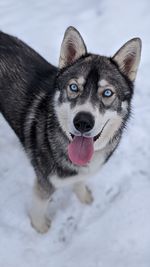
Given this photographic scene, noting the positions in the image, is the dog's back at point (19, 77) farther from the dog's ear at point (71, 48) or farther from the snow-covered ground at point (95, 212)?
the snow-covered ground at point (95, 212)

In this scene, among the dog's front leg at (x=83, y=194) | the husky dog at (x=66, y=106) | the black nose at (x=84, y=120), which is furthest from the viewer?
the dog's front leg at (x=83, y=194)

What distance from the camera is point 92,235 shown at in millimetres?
3312

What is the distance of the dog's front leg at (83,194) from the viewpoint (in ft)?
11.4

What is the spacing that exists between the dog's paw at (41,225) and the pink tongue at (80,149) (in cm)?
86

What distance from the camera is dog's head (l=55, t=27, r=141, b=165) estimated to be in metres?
2.46

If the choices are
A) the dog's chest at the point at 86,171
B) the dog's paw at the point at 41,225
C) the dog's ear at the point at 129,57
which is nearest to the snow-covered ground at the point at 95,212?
the dog's paw at the point at 41,225

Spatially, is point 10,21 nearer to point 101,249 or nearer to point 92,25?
point 92,25

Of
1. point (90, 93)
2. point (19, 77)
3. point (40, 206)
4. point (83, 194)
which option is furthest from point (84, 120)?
point (83, 194)

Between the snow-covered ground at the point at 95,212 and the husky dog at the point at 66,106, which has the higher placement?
the husky dog at the point at 66,106

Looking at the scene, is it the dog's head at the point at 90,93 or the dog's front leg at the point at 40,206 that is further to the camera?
the dog's front leg at the point at 40,206

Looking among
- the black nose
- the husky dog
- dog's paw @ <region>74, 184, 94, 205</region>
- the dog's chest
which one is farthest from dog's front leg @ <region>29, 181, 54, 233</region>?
the black nose

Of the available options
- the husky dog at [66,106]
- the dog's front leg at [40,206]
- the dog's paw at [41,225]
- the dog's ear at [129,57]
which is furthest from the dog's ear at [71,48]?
the dog's paw at [41,225]

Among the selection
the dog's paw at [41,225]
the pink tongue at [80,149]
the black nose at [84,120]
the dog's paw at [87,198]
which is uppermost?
the black nose at [84,120]

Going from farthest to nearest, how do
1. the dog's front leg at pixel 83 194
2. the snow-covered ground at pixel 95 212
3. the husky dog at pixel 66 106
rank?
the dog's front leg at pixel 83 194 → the snow-covered ground at pixel 95 212 → the husky dog at pixel 66 106
